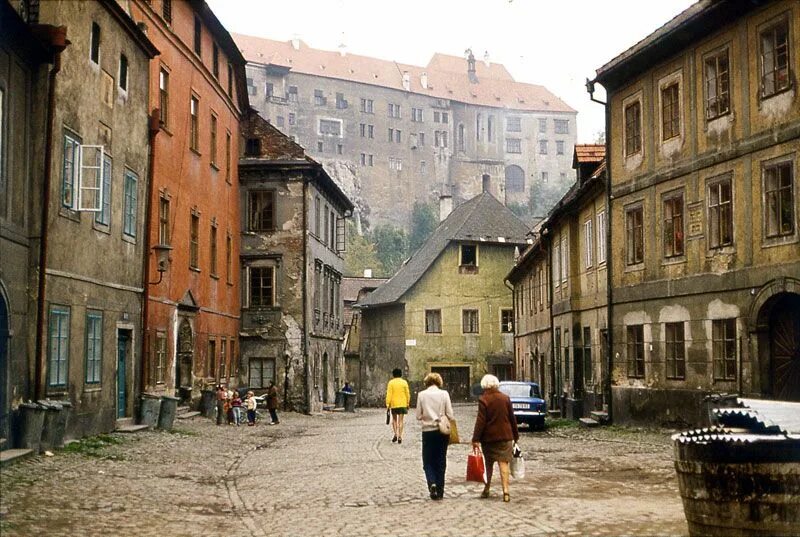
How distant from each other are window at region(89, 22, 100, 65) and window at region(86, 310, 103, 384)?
4.80m

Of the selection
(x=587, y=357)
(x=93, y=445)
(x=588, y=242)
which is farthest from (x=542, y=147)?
(x=93, y=445)

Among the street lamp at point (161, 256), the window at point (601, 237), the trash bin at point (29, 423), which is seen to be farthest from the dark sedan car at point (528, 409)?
the trash bin at point (29, 423)

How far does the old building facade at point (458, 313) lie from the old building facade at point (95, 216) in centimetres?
3261

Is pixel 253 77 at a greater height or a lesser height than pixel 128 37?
greater

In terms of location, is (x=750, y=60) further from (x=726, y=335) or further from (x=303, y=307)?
(x=303, y=307)

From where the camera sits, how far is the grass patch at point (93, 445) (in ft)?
57.6

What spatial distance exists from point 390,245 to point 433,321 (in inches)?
2327

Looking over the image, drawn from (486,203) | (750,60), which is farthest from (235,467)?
(486,203)

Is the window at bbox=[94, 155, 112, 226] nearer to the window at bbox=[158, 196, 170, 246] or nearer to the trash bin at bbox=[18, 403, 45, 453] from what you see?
the trash bin at bbox=[18, 403, 45, 453]

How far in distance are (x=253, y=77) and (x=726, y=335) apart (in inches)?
3768

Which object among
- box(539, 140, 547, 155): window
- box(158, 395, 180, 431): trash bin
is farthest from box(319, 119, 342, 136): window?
box(158, 395, 180, 431): trash bin

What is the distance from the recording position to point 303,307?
4050 centimetres

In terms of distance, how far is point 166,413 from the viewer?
24.2 metres

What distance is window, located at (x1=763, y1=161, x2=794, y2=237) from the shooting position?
781 inches
